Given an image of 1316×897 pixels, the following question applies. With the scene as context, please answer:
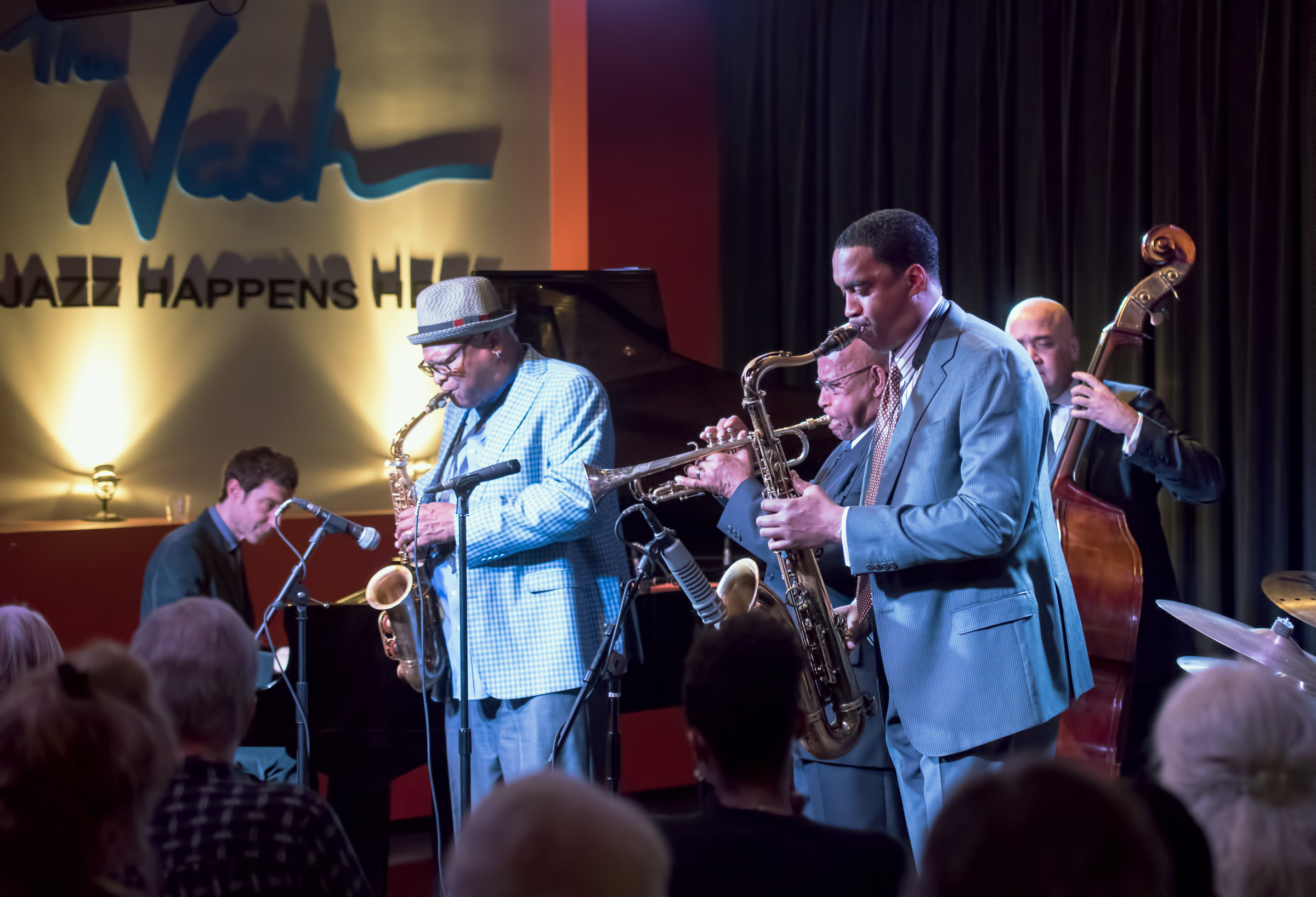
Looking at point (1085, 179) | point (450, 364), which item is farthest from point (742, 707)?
point (1085, 179)

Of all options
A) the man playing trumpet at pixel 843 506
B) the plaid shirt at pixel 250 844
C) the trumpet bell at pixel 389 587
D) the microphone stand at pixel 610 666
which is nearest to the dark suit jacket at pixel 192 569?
A: the trumpet bell at pixel 389 587

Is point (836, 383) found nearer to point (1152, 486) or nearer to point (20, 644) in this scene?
point (1152, 486)

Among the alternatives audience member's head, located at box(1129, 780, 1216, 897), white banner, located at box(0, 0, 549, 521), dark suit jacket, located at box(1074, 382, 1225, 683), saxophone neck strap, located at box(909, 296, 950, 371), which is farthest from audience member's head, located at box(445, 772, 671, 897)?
white banner, located at box(0, 0, 549, 521)

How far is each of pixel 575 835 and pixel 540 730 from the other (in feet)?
5.83

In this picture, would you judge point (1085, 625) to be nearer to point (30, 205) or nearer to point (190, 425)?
point (190, 425)

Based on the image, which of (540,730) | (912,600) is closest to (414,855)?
(540,730)

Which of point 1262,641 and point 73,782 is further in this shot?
point 1262,641

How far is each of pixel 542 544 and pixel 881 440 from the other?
2.71 ft

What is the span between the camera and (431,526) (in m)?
2.88

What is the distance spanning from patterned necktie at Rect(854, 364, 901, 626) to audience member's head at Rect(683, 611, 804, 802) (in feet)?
2.93

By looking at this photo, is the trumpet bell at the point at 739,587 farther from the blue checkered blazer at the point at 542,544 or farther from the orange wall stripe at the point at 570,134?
the orange wall stripe at the point at 570,134

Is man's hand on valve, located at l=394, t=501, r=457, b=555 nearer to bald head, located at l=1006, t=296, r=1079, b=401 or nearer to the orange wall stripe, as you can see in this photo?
bald head, located at l=1006, t=296, r=1079, b=401

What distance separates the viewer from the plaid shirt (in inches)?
54.2

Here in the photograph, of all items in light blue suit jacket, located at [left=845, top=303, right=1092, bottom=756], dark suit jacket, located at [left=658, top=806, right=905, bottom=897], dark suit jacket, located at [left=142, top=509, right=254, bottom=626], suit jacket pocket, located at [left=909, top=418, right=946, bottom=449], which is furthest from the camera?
dark suit jacket, located at [left=142, top=509, right=254, bottom=626]
